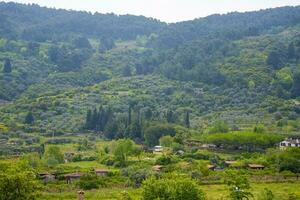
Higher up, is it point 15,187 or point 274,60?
point 274,60

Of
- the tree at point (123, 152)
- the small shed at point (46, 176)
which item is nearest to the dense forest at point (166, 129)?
the tree at point (123, 152)

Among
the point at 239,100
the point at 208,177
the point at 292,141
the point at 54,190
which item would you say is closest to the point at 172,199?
the point at 54,190

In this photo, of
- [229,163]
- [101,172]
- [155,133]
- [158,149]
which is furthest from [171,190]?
[155,133]

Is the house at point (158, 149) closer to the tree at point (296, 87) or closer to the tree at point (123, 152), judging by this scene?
the tree at point (123, 152)

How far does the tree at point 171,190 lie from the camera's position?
4753cm

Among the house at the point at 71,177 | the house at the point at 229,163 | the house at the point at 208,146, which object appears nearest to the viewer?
the house at the point at 71,177

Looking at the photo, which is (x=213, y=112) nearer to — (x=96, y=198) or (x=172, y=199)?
(x=96, y=198)

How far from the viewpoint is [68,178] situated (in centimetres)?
7406

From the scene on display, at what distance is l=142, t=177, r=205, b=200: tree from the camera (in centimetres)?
4753

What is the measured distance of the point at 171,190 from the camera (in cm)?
4756

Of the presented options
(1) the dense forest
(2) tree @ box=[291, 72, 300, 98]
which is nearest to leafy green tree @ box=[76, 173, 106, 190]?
(1) the dense forest

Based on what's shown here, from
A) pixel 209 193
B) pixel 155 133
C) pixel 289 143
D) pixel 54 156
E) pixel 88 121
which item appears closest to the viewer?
pixel 209 193

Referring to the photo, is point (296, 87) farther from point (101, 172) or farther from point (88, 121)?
point (101, 172)

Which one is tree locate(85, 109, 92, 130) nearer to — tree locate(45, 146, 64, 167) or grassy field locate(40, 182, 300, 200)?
tree locate(45, 146, 64, 167)
